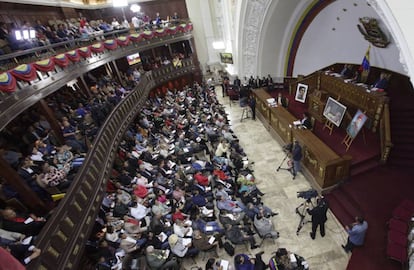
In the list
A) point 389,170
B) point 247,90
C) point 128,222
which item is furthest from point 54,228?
point 247,90

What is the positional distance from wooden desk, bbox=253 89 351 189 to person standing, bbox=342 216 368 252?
1.90m

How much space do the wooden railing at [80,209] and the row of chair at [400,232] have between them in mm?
6768

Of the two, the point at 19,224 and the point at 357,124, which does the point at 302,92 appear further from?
the point at 19,224

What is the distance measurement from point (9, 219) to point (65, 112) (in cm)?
524

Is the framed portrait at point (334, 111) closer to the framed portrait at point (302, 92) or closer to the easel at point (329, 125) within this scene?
the easel at point (329, 125)

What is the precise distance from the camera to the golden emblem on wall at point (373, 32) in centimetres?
862

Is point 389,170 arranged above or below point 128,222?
below

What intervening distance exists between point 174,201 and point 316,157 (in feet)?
15.4

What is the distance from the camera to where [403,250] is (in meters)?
4.74

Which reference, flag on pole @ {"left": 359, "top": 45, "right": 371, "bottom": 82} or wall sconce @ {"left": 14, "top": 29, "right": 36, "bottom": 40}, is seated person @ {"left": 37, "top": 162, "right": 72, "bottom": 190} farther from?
flag on pole @ {"left": 359, "top": 45, "right": 371, "bottom": 82}

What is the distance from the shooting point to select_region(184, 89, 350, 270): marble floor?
550 cm

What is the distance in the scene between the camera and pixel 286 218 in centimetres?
661

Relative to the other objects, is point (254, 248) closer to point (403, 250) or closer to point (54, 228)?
point (403, 250)

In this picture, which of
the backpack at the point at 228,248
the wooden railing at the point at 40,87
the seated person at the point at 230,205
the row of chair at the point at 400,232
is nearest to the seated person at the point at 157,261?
the backpack at the point at 228,248
